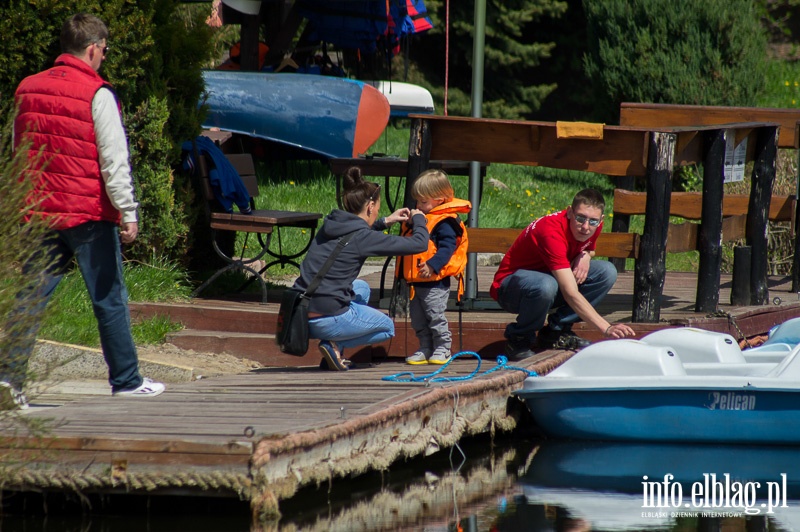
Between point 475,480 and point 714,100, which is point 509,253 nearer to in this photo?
point 475,480

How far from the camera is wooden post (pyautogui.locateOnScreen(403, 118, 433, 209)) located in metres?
7.09

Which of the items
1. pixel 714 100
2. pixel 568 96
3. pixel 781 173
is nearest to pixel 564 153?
pixel 781 173

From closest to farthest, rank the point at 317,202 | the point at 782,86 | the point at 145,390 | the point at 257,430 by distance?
the point at 257,430
the point at 145,390
the point at 317,202
the point at 782,86

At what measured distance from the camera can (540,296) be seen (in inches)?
259

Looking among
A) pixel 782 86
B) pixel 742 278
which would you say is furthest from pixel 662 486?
pixel 782 86

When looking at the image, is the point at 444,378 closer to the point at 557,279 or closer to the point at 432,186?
the point at 557,279

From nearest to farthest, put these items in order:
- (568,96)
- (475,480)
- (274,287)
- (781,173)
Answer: (475,480) → (274,287) → (781,173) → (568,96)

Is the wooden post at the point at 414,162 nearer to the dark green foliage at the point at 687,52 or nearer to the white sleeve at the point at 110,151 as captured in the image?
the white sleeve at the point at 110,151

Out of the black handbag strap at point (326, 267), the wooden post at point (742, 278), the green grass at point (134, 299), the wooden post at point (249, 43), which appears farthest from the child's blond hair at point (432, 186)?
the wooden post at point (249, 43)

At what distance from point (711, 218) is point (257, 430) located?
12.6 feet

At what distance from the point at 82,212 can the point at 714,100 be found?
13.0 metres

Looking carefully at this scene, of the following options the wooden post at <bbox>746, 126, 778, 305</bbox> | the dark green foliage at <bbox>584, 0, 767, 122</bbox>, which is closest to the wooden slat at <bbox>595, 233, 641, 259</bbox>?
the wooden post at <bbox>746, 126, 778, 305</bbox>

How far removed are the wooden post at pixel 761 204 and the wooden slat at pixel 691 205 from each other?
57 cm

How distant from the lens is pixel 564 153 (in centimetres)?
706
